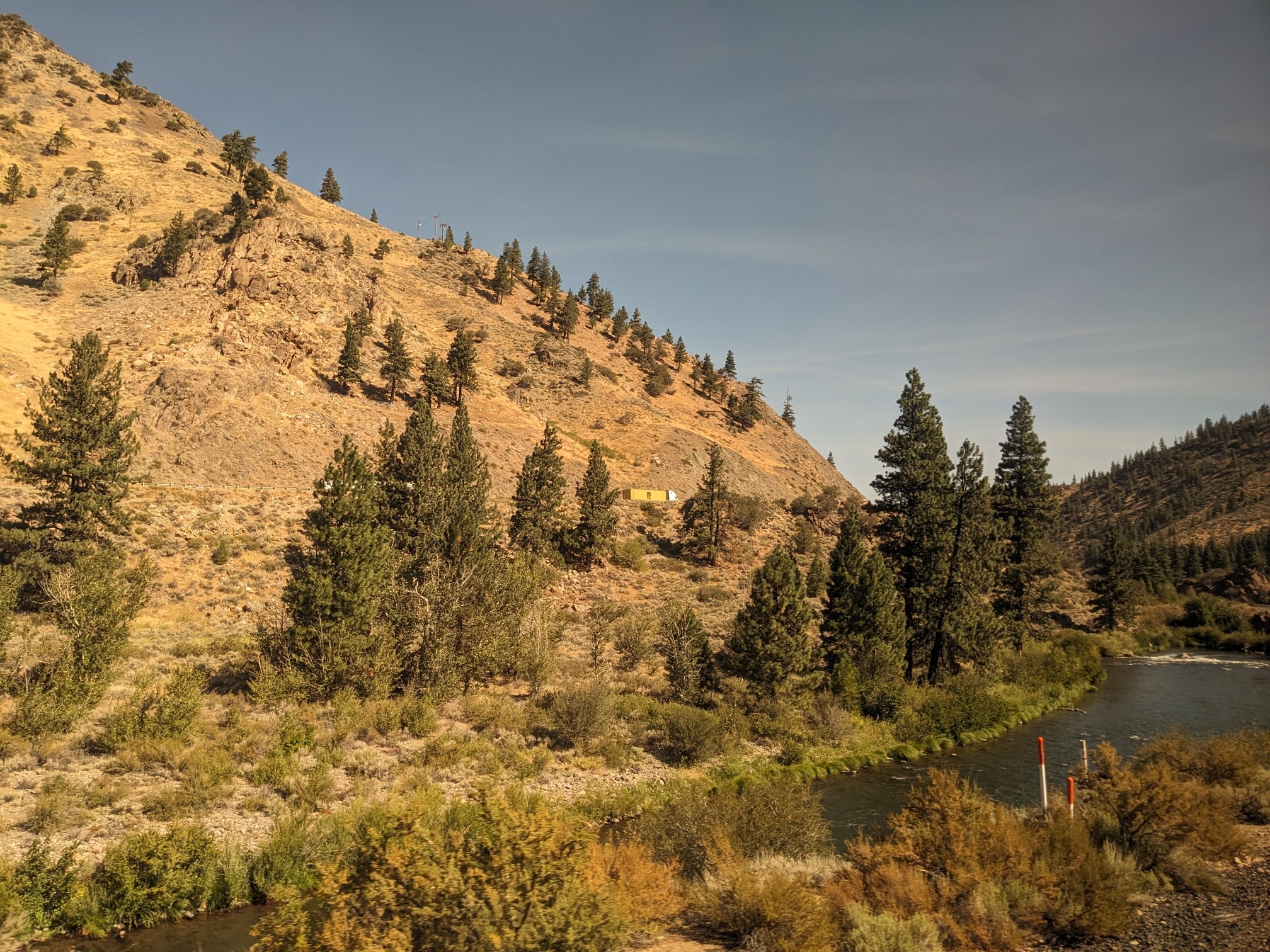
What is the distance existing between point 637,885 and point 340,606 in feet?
67.0

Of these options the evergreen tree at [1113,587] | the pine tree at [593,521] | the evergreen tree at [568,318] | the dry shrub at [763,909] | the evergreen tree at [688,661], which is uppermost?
the evergreen tree at [568,318]

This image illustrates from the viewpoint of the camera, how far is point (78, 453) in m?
32.0

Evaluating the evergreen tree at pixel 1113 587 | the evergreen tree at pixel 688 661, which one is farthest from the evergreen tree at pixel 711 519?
the evergreen tree at pixel 1113 587

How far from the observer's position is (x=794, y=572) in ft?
102

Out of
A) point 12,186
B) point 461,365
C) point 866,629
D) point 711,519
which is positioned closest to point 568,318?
point 461,365

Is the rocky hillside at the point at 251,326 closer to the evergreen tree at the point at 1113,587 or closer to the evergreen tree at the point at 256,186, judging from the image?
the evergreen tree at the point at 256,186

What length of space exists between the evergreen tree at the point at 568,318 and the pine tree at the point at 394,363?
38.8 m

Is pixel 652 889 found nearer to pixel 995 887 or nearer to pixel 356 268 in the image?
pixel 995 887

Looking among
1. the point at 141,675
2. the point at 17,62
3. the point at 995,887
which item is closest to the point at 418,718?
the point at 141,675

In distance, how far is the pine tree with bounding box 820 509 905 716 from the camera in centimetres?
3322

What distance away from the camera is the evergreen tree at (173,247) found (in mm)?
67938

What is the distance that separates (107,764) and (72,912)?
7755mm

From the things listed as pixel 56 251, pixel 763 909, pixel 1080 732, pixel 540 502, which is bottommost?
pixel 1080 732

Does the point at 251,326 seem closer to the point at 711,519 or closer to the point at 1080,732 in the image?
the point at 711,519
